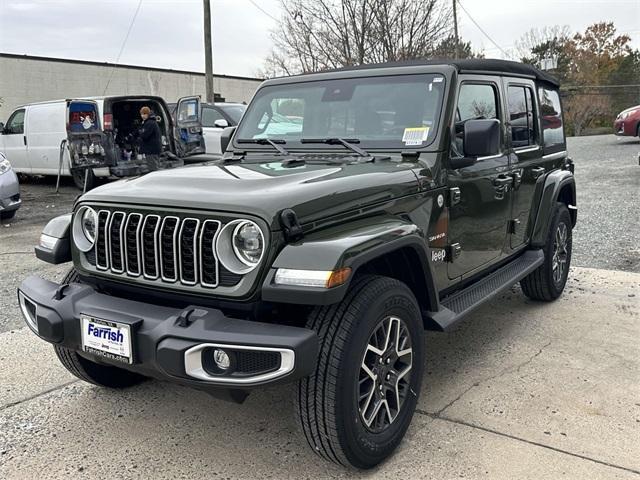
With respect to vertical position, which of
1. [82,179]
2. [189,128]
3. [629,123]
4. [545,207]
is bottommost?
[82,179]

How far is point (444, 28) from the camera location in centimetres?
2167

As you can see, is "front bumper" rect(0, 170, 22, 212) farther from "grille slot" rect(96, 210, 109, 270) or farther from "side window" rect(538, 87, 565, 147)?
"side window" rect(538, 87, 565, 147)

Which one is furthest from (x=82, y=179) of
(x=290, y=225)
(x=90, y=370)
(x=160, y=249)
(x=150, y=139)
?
(x=290, y=225)

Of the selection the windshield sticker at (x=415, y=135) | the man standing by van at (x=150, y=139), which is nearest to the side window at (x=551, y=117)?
the windshield sticker at (x=415, y=135)

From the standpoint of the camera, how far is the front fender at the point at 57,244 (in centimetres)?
319

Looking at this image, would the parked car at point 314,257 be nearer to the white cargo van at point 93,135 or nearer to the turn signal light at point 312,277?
→ the turn signal light at point 312,277

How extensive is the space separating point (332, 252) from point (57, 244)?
160 centimetres

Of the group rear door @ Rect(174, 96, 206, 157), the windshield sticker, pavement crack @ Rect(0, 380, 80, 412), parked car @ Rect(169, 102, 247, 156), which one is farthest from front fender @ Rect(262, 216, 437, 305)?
parked car @ Rect(169, 102, 247, 156)

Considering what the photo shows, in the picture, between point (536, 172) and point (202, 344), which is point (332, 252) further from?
point (536, 172)

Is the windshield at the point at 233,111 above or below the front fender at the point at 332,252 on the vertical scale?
above

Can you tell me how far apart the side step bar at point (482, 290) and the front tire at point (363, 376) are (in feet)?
0.96

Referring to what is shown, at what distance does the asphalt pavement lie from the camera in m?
2.85

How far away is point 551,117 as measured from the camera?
5.32 meters

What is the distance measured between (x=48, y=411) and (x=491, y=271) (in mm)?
2946
